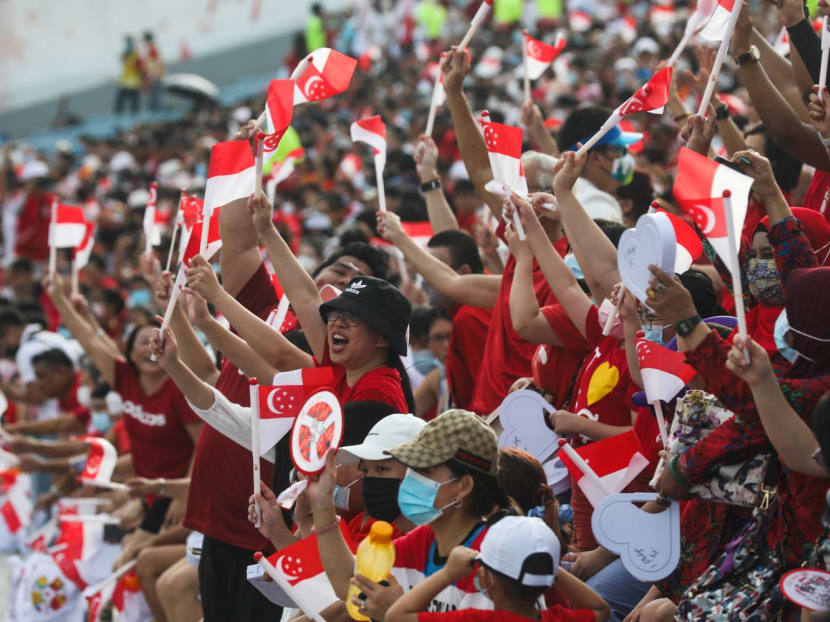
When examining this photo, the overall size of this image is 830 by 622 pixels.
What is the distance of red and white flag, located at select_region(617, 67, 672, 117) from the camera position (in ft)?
14.7

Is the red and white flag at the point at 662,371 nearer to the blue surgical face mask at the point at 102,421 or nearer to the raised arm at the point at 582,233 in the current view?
the raised arm at the point at 582,233

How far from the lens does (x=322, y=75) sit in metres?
5.34

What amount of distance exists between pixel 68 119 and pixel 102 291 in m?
17.5

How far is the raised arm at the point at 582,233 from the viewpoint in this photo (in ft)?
14.3

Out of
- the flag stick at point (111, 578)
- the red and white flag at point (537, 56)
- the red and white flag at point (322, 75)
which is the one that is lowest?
the flag stick at point (111, 578)

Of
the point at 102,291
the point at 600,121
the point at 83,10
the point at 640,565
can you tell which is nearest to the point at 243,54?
the point at 83,10

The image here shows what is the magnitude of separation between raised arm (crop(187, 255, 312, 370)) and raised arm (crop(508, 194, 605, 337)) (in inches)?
39.7

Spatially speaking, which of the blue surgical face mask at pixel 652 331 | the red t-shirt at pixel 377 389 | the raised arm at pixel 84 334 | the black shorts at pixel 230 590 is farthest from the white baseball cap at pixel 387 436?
the raised arm at pixel 84 334

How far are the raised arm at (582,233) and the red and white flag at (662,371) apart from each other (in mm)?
545

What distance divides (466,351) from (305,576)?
95.2 inches

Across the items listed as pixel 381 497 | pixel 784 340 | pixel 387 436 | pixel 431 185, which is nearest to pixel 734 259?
pixel 784 340

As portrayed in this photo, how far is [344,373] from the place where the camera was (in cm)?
460

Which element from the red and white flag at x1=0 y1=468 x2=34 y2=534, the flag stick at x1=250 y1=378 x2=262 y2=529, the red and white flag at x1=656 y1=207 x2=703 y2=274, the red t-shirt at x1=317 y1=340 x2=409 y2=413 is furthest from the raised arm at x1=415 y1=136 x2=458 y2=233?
the red and white flag at x1=0 y1=468 x2=34 y2=534

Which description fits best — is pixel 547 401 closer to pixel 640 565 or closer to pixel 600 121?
pixel 640 565
